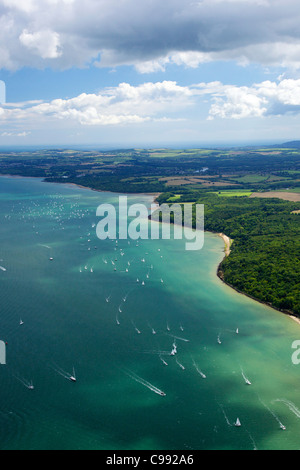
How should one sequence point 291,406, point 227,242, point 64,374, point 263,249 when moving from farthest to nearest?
point 227,242 → point 263,249 → point 64,374 → point 291,406

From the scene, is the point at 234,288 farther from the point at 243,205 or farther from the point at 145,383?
the point at 243,205

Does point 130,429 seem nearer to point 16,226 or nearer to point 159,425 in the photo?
point 159,425

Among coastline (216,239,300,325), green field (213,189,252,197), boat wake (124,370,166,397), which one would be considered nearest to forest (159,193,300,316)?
coastline (216,239,300,325)

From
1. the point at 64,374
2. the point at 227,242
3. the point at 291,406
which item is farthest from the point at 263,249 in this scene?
the point at 64,374

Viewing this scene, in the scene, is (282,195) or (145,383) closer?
(145,383)

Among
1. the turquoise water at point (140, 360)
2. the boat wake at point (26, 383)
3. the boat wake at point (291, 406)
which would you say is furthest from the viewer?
the boat wake at point (26, 383)

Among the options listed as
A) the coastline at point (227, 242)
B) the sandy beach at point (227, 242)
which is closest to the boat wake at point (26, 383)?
the coastline at point (227, 242)

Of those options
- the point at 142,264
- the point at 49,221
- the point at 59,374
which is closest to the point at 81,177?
the point at 49,221

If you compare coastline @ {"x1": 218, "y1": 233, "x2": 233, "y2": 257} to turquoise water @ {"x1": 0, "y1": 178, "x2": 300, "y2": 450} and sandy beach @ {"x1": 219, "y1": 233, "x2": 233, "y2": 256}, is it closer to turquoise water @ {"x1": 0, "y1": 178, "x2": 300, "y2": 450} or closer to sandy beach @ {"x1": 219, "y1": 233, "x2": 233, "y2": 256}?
sandy beach @ {"x1": 219, "y1": 233, "x2": 233, "y2": 256}

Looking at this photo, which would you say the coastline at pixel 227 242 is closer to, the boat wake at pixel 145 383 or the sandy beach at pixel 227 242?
the sandy beach at pixel 227 242
